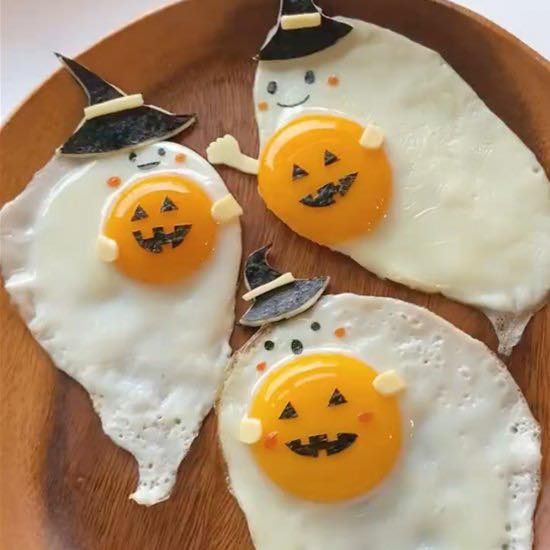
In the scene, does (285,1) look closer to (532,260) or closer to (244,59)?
(244,59)

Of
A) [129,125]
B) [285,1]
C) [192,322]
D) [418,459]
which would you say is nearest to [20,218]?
[129,125]

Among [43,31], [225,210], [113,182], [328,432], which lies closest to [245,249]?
[225,210]

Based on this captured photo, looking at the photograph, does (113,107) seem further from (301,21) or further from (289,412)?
(289,412)

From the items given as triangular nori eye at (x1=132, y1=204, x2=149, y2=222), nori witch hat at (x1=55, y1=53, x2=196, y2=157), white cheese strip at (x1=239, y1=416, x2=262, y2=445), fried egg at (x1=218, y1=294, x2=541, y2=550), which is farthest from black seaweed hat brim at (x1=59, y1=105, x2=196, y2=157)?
white cheese strip at (x1=239, y1=416, x2=262, y2=445)

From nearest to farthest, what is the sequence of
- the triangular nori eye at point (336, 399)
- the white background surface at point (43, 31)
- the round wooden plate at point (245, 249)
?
1. the triangular nori eye at point (336, 399)
2. the round wooden plate at point (245, 249)
3. the white background surface at point (43, 31)

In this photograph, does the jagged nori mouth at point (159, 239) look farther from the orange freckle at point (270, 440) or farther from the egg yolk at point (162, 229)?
the orange freckle at point (270, 440)

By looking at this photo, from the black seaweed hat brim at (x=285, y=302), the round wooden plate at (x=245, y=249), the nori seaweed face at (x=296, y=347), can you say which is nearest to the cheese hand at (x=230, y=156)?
the round wooden plate at (x=245, y=249)

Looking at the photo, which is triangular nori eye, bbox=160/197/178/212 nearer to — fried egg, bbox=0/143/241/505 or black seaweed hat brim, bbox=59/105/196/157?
fried egg, bbox=0/143/241/505
